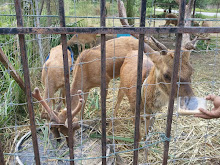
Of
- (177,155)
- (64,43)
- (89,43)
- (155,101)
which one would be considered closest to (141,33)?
(64,43)

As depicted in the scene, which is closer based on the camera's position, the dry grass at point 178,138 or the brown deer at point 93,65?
the dry grass at point 178,138

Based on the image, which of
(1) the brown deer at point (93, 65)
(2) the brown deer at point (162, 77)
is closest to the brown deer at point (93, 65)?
(1) the brown deer at point (93, 65)

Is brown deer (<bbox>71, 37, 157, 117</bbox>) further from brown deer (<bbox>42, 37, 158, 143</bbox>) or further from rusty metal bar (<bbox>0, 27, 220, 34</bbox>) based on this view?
rusty metal bar (<bbox>0, 27, 220, 34</bbox>)

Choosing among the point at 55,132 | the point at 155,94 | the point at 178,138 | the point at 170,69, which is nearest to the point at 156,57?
the point at 170,69

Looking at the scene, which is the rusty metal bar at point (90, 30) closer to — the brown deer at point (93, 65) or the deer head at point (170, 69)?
the deer head at point (170, 69)

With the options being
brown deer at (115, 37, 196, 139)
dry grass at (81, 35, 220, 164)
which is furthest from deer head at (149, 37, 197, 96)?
dry grass at (81, 35, 220, 164)

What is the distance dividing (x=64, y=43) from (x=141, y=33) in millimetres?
604

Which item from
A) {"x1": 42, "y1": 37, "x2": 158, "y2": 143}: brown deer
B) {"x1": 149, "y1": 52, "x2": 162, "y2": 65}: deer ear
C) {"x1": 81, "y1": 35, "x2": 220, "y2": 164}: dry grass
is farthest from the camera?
{"x1": 42, "y1": 37, "x2": 158, "y2": 143}: brown deer

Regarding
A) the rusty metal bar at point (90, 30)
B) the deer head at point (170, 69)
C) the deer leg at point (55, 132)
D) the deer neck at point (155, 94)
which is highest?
the rusty metal bar at point (90, 30)

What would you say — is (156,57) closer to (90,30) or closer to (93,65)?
(90,30)

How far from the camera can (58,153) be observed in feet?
10.4

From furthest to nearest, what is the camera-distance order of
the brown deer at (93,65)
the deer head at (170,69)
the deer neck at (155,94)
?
the brown deer at (93,65) → the deer neck at (155,94) → the deer head at (170,69)

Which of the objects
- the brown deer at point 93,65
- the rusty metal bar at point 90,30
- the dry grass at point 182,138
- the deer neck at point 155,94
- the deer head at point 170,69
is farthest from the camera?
the brown deer at point 93,65

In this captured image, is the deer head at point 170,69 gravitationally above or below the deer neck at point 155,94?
above
